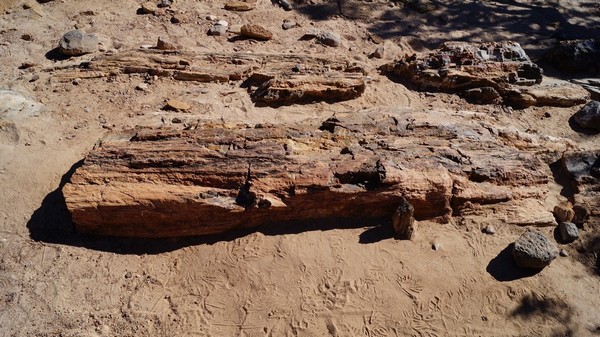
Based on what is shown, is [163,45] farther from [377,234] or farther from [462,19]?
[462,19]

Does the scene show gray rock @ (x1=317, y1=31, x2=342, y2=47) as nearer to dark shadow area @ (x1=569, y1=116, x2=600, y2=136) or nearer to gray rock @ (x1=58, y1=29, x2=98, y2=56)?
gray rock @ (x1=58, y1=29, x2=98, y2=56)

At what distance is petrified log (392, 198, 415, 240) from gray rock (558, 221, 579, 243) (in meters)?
1.57

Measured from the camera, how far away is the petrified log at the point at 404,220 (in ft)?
13.9

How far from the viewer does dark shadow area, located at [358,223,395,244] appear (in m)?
4.37

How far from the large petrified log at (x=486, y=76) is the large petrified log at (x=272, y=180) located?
6.81 feet

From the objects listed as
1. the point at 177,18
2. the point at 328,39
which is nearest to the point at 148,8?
the point at 177,18

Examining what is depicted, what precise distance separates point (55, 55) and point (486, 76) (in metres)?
6.42

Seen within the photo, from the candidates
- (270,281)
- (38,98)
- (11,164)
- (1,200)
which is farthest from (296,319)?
(38,98)

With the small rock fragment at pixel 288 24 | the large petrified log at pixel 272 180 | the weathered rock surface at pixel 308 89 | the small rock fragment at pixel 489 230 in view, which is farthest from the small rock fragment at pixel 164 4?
the small rock fragment at pixel 489 230

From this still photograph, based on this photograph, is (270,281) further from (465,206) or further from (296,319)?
(465,206)

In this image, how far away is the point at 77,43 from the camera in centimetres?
670

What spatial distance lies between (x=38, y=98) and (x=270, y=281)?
420 cm

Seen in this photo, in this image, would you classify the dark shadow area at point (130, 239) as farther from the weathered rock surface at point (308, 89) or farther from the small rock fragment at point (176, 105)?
the weathered rock surface at point (308, 89)

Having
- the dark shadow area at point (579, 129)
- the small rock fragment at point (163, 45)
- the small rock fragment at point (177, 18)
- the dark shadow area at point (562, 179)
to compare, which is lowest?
the small rock fragment at point (163, 45)
